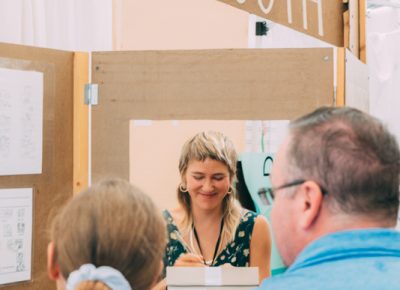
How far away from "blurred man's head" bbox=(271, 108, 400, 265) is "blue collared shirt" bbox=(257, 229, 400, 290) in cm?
6

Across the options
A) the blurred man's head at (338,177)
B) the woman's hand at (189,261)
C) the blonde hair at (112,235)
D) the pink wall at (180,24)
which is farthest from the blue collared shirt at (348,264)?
the pink wall at (180,24)

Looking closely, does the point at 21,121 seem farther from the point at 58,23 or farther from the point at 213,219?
the point at 58,23

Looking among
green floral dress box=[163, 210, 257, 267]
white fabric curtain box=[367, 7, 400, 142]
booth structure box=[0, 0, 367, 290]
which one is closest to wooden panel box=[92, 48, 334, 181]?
booth structure box=[0, 0, 367, 290]

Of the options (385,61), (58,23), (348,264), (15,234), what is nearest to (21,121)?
(15,234)

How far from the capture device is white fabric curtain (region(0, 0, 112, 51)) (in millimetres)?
2223

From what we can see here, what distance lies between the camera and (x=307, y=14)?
1668 millimetres

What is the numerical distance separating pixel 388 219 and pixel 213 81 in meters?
0.88

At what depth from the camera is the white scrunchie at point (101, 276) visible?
0.94 metres

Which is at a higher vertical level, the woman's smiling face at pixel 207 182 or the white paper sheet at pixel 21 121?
the white paper sheet at pixel 21 121

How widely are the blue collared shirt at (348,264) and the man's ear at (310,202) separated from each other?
2.5 inches

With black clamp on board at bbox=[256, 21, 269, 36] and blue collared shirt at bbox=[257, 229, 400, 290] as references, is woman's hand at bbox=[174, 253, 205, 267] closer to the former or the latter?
blue collared shirt at bbox=[257, 229, 400, 290]

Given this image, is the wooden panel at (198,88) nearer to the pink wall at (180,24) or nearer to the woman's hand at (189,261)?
the woman's hand at (189,261)

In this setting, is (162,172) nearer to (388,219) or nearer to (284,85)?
(284,85)

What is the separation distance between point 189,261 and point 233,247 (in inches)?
5.6
